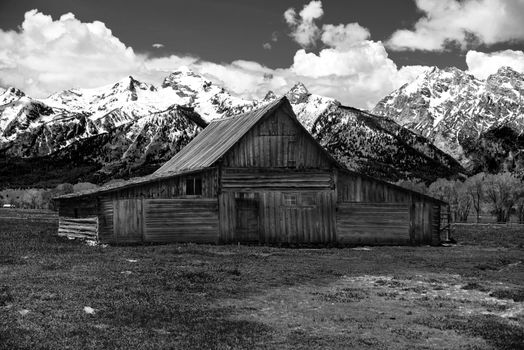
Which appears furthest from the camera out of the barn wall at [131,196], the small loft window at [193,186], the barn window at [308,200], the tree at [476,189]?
the tree at [476,189]

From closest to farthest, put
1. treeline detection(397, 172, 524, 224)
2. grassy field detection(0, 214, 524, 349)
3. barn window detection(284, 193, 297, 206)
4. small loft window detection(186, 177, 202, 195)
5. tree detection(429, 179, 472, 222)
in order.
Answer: grassy field detection(0, 214, 524, 349) < small loft window detection(186, 177, 202, 195) < barn window detection(284, 193, 297, 206) < treeline detection(397, 172, 524, 224) < tree detection(429, 179, 472, 222)

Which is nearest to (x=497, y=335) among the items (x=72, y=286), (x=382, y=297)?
(x=382, y=297)

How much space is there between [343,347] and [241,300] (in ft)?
20.3

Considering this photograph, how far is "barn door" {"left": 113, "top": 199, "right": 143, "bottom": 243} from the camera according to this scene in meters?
38.7

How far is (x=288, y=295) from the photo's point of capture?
2019cm

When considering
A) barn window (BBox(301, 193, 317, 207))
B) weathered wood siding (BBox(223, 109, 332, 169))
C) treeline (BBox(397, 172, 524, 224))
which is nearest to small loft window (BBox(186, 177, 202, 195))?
weathered wood siding (BBox(223, 109, 332, 169))

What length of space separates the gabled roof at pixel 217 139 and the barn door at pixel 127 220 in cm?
588

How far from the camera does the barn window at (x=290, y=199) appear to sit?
141ft

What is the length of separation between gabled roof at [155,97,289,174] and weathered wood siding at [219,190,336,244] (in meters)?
3.67

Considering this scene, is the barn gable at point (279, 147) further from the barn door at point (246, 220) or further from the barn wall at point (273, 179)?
the barn door at point (246, 220)

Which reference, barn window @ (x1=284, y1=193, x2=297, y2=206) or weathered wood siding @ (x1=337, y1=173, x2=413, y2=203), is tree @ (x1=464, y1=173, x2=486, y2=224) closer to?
weathered wood siding @ (x1=337, y1=173, x2=413, y2=203)

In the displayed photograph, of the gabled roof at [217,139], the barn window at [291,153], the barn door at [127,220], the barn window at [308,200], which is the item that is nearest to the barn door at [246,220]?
the barn window at [308,200]

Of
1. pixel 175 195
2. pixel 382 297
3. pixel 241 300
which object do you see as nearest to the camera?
pixel 241 300

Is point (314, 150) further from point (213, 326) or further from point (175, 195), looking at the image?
point (213, 326)
